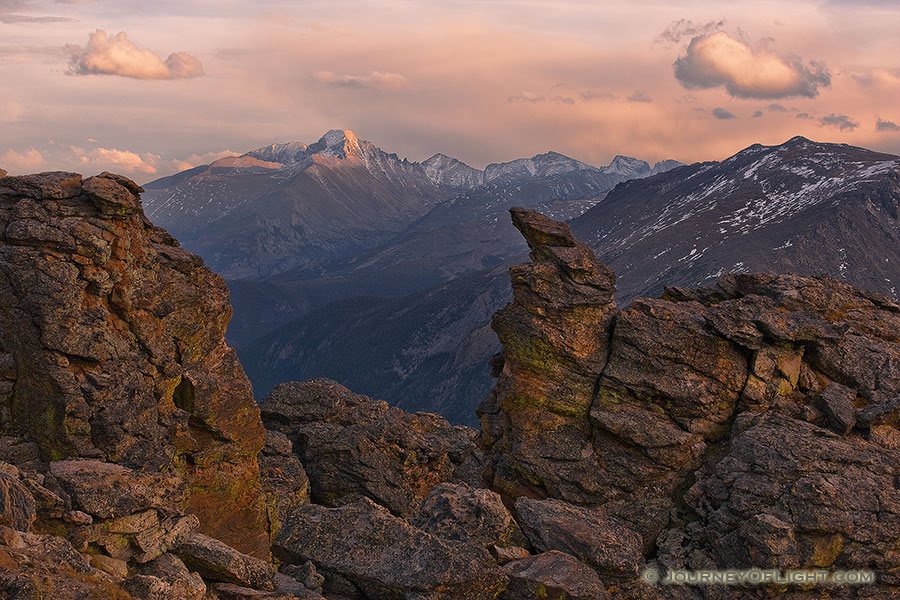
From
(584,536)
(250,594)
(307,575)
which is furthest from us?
(584,536)

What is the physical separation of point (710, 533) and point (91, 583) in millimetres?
30869

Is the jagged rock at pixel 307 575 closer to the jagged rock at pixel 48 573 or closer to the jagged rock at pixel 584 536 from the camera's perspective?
the jagged rock at pixel 48 573

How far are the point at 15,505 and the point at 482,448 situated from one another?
37501mm

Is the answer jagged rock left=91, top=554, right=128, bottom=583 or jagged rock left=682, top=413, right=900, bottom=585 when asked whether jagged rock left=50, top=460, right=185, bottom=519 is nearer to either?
jagged rock left=91, top=554, right=128, bottom=583

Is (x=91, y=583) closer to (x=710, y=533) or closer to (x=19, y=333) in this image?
(x=19, y=333)

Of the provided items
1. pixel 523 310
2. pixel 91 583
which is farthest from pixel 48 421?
pixel 523 310

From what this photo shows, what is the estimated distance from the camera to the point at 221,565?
29312mm

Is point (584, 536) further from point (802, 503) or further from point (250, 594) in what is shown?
point (250, 594)

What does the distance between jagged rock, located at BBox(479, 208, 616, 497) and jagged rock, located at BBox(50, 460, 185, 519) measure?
982 inches

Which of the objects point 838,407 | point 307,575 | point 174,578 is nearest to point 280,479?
point 307,575

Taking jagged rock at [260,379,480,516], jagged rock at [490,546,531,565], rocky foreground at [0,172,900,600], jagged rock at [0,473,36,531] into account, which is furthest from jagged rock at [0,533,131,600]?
jagged rock at [260,379,480,516]

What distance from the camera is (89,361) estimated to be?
39.6m

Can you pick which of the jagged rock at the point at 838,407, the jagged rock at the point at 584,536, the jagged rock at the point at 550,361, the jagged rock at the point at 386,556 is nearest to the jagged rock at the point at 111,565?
the jagged rock at the point at 386,556

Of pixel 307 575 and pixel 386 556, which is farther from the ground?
pixel 386 556
